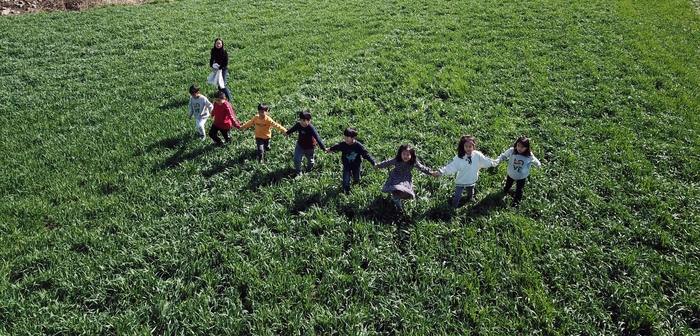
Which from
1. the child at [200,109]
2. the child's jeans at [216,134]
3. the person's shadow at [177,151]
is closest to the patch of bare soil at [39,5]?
the person's shadow at [177,151]

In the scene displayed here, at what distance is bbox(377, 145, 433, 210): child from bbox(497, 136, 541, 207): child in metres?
1.46

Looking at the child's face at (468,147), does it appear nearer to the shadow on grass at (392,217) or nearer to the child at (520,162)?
the child at (520,162)

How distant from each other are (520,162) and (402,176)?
201cm

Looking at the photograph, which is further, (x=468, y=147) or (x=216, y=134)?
(x=216, y=134)

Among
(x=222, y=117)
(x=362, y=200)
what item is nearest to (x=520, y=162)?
(x=362, y=200)

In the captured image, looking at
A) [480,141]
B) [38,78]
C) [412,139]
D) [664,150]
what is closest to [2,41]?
[38,78]

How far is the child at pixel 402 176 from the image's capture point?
6363mm

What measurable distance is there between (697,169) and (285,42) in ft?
43.6

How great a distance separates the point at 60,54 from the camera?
15539 mm

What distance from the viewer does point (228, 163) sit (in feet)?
27.1

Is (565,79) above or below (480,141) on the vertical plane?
above

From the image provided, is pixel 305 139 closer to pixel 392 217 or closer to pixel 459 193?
pixel 392 217

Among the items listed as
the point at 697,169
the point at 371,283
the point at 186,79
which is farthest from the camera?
the point at 186,79

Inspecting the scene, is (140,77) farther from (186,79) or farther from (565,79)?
(565,79)
